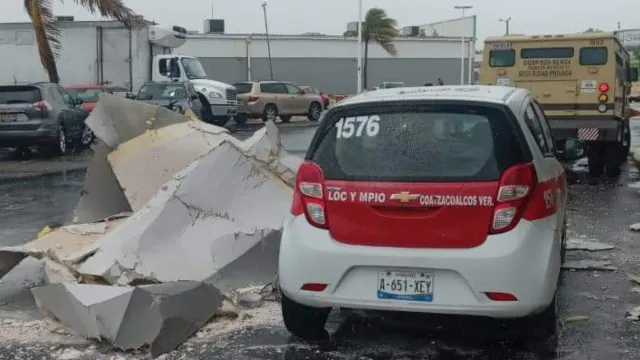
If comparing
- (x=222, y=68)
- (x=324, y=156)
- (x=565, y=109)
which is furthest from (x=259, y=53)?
(x=324, y=156)

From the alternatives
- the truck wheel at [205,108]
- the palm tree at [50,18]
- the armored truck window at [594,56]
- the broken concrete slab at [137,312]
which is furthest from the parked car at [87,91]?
the broken concrete slab at [137,312]

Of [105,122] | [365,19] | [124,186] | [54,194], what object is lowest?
[54,194]

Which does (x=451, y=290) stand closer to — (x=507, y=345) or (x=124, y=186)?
A: (x=507, y=345)

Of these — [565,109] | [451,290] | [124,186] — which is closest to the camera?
[451,290]

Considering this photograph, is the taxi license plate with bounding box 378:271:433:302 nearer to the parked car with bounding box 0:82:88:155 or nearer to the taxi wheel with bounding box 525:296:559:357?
the taxi wheel with bounding box 525:296:559:357

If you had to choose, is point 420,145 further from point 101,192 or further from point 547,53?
point 547,53

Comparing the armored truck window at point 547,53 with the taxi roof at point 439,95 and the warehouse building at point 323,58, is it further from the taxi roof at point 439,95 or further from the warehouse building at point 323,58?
the warehouse building at point 323,58

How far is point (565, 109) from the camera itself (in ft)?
45.0

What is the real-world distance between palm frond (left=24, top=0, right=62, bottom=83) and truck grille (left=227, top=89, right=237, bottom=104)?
6901 millimetres

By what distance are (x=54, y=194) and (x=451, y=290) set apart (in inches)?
358

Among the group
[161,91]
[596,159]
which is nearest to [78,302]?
[596,159]

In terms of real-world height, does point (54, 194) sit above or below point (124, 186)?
below

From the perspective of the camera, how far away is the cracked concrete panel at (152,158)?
7.88 m

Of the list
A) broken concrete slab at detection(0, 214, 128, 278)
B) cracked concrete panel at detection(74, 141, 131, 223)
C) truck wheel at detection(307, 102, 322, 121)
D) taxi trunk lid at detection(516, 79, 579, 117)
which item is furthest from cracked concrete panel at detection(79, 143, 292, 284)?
truck wheel at detection(307, 102, 322, 121)
